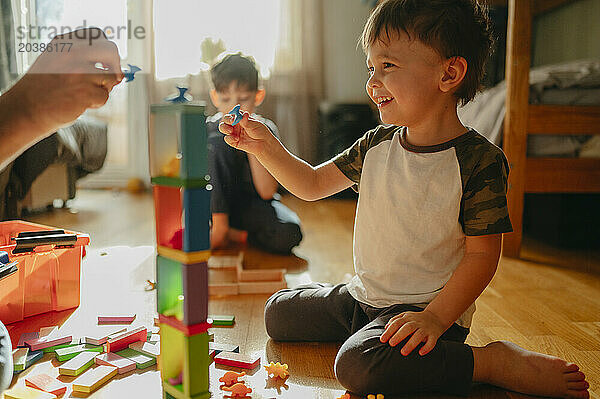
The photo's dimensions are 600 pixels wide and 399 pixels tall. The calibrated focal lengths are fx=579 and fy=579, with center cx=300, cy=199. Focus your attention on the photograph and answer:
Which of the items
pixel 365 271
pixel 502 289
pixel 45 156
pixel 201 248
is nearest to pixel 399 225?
pixel 365 271

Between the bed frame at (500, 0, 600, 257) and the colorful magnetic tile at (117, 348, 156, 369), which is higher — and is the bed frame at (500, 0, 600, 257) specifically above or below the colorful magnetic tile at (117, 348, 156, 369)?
above

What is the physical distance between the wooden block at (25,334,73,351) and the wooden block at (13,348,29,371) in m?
0.01

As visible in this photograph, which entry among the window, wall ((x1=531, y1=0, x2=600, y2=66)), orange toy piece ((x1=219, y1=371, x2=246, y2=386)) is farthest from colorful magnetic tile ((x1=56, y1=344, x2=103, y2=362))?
the window

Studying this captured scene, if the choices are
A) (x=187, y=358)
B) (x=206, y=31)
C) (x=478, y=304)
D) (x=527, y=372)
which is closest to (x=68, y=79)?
(x=187, y=358)

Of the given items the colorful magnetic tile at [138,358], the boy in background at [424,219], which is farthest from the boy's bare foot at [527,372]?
the colorful magnetic tile at [138,358]

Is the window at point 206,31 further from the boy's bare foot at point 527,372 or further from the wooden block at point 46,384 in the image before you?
the boy's bare foot at point 527,372

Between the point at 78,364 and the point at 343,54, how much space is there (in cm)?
285

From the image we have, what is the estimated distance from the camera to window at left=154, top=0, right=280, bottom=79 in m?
3.19

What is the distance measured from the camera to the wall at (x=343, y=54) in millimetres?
3408

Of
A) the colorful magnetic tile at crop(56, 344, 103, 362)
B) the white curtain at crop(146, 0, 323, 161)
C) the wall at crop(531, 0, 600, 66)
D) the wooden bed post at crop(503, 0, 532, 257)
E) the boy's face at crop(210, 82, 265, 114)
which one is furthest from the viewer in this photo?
the white curtain at crop(146, 0, 323, 161)

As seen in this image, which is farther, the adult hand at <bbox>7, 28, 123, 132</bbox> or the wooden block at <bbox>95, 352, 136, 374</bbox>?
the wooden block at <bbox>95, 352, 136, 374</bbox>

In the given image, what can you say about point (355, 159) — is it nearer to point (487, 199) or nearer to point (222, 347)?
point (487, 199)

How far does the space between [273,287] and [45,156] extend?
1234 millimetres

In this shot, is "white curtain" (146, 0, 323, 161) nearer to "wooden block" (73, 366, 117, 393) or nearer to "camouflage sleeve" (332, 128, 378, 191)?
"camouflage sleeve" (332, 128, 378, 191)
